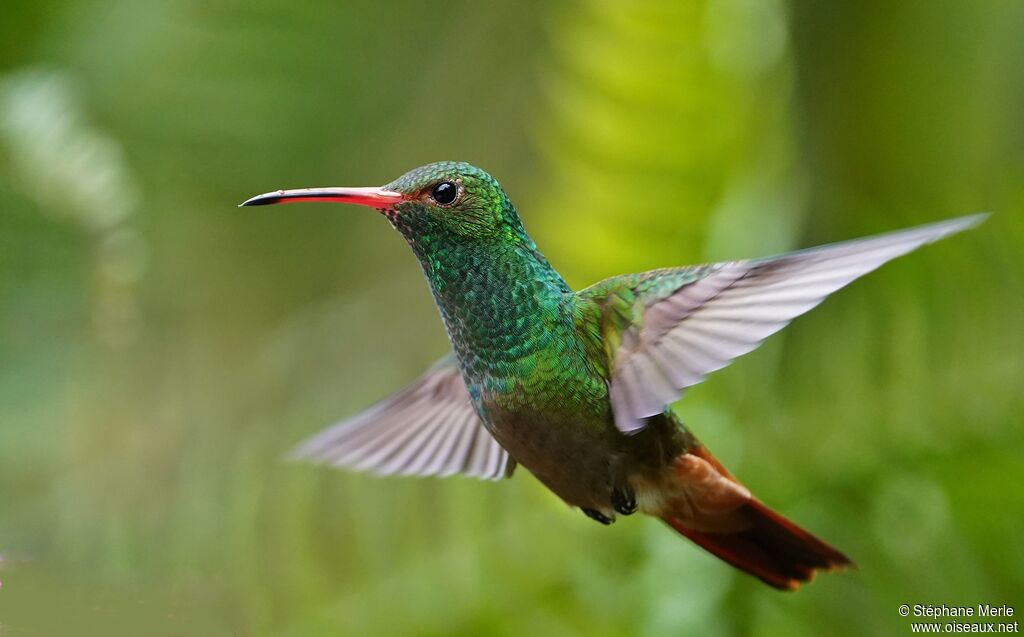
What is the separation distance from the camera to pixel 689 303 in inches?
39.0

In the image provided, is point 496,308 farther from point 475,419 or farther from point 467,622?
point 467,622

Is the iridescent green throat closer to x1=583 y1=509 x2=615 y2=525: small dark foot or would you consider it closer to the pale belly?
the pale belly

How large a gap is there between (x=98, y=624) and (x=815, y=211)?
6.10 ft

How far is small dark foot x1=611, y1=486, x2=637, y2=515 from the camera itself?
1083 mm

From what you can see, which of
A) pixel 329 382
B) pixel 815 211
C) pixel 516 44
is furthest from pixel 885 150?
pixel 329 382

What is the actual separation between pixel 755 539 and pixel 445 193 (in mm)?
511

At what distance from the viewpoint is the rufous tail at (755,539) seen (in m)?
1.16

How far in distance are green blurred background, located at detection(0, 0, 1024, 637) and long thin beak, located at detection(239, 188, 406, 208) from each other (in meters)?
0.28
